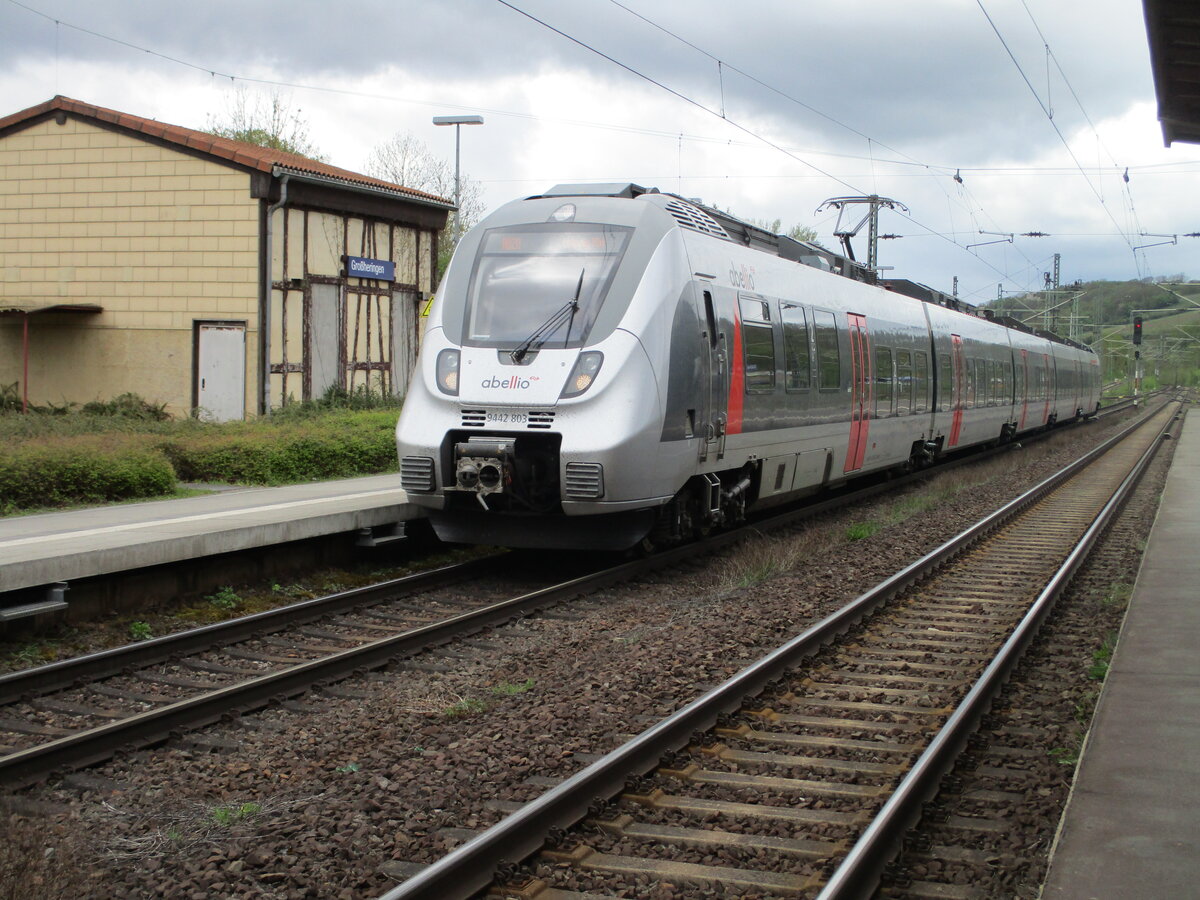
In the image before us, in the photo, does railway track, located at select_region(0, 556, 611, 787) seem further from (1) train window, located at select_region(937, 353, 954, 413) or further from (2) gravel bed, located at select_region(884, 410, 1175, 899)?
(1) train window, located at select_region(937, 353, 954, 413)

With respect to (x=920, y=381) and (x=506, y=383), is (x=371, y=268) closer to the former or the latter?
(x=920, y=381)

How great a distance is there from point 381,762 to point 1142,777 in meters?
3.38

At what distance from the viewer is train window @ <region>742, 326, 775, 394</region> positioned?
12016 mm

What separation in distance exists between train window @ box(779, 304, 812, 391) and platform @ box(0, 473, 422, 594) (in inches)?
173

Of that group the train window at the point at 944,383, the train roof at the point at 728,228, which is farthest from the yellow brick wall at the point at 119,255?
the train window at the point at 944,383

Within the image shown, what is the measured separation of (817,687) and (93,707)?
419 cm

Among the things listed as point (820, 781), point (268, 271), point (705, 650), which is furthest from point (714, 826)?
point (268, 271)

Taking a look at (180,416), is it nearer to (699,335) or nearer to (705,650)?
(699,335)

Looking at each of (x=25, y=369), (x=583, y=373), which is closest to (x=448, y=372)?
(x=583, y=373)

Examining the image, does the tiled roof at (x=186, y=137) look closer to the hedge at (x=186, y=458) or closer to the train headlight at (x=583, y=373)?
the hedge at (x=186, y=458)

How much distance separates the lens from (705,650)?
797 cm

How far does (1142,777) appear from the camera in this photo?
513cm

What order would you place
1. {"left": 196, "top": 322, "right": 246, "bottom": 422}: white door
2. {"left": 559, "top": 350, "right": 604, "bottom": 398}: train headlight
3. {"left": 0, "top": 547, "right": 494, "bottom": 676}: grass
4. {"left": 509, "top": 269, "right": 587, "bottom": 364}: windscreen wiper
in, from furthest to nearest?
1. {"left": 196, "top": 322, "right": 246, "bottom": 422}: white door
2. {"left": 509, "top": 269, "right": 587, "bottom": 364}: windscreen wiper
3. {"left": 559, "top": 350, "right": 604, "bottom": 398}: train headlight
4. {"left": 0, "top": 547, "right": 494, "bottom": 676}: grass

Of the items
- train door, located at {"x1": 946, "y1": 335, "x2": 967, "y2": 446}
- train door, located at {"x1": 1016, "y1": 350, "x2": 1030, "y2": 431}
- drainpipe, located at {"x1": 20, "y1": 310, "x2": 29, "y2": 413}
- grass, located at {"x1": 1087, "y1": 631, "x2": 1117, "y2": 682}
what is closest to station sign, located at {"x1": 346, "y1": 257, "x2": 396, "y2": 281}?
drainpipe, located at {"x1": 20, "y1": 310, "x2": 29, "y2": 413}
